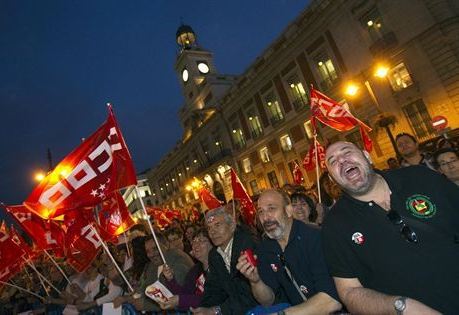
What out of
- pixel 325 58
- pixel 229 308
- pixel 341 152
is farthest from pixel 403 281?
pixel 325 58

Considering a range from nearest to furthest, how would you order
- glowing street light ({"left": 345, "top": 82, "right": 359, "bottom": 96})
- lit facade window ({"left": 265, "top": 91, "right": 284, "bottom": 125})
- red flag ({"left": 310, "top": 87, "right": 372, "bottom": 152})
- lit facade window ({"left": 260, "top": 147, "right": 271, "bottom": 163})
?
red flag ({"left": 310, "top": 87, "right": 372, "bottom": 152}) < glowing street light ({"left": 345, "top": 82, "right": 359, "bottom": 96}) < lit facade window ({"left": 265, "top": 91, "right": 284, "bottom": 125}) < lit facade window ({"left": 260, "top": 147, "right": 271, "bottom": 163})

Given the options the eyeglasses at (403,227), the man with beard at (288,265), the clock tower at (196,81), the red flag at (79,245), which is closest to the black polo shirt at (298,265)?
the man with beard at (288,265)

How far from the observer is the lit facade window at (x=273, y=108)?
2977 cm

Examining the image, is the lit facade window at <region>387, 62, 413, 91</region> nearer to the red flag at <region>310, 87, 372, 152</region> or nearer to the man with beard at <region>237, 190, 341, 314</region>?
the red flag at <region>310, 87, 372, 152</region>

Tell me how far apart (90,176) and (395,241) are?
4.60 meters

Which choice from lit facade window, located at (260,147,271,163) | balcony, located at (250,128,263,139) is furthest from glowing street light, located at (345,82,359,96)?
balcony, located at (250,128,263,139)

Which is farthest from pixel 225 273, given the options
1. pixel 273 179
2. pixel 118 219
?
pixel 273 179

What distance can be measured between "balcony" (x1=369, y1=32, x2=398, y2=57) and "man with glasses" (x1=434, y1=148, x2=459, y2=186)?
16552 millimetres

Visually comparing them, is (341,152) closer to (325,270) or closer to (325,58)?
(325,270)

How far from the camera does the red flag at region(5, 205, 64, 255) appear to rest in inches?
344

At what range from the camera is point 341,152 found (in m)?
2.93

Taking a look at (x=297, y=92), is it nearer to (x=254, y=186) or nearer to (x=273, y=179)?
(x=273, y=179)

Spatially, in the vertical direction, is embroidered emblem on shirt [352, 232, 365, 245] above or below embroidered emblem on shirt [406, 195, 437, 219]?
below

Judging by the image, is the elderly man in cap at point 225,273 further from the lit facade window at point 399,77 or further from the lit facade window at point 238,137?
the lit facade window at point 238,137
